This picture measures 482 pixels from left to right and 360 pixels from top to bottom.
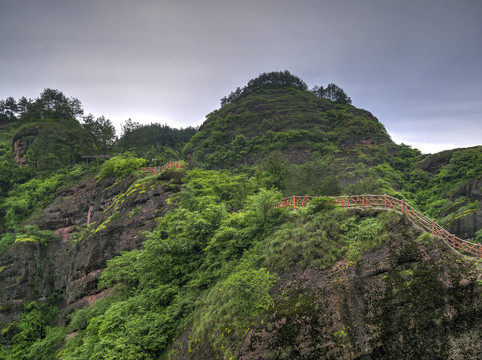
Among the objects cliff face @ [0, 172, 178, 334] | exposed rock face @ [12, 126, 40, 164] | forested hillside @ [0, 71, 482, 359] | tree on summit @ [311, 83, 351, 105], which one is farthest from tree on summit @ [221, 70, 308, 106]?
cliff face @ [0, 172, 178, 334]

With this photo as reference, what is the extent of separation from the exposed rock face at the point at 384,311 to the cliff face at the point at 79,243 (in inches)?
578

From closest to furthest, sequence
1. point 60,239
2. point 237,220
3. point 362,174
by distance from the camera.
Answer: point 237,220 < point 60,239 < point 362,174

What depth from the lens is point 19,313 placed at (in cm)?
2698

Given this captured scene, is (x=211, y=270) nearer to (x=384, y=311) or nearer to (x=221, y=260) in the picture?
(x=221, y=260)

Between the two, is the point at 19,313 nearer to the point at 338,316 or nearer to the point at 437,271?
the point at 338,316

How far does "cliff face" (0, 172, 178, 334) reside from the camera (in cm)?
2331

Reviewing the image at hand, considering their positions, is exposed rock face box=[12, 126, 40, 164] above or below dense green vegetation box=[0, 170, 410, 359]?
above

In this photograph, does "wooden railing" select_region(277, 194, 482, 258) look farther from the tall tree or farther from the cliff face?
the tall tree

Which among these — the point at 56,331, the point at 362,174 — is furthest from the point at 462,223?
the point at 56,331

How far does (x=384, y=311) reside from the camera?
31.2ft

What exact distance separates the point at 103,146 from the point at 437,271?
4497 centimetres

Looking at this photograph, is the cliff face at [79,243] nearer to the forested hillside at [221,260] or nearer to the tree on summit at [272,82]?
the forested hillside at [221,260]

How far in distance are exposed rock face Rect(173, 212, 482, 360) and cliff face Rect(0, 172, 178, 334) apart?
14.7 m

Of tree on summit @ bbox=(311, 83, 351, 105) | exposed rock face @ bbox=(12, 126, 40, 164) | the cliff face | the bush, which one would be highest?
tree on summit @ bbox=(311, 83, 351, 105)
